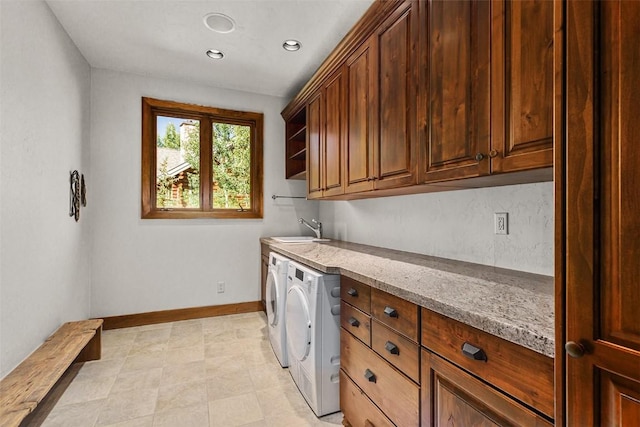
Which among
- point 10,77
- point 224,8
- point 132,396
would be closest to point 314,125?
point 224,8

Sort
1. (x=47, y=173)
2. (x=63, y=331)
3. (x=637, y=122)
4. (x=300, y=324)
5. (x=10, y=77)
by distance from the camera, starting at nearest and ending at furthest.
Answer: (x=637, y=122)
(x=10, y=77)
(x=300, y=324)
(x=47, y=173)
(x=63, y=331)

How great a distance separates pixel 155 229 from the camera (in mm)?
3348

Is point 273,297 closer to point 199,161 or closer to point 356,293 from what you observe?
point 356,293

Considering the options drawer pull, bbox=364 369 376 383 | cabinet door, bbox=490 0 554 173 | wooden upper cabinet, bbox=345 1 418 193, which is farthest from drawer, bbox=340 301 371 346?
cabinet door, bbox=490 0 554 173

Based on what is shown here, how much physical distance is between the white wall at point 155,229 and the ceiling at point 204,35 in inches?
10.5

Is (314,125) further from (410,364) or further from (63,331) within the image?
(63,331)

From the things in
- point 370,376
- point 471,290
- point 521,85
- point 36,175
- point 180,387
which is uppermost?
point 521,85

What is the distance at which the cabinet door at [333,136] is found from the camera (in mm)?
2424

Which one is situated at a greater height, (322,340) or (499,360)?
(499,360)

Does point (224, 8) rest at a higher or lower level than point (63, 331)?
higher

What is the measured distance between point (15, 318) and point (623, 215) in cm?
267

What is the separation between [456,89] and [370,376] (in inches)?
52.7

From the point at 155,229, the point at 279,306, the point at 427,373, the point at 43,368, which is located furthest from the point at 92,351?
the point at 427,373

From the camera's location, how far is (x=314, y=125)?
2.92 metres
